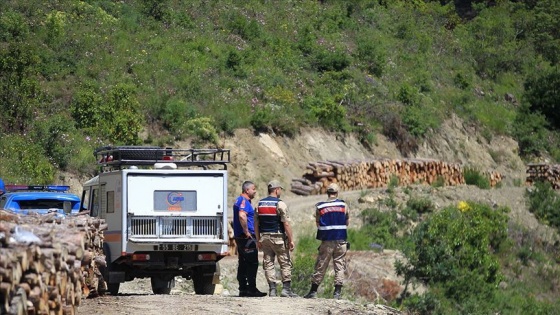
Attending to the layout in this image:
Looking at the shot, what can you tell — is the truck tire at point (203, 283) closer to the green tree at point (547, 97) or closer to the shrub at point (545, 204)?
the shrub at point (545, 204)

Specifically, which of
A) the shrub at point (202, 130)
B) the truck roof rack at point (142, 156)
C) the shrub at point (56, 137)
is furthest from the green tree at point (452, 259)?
the truck roof rack at point (142, 156)

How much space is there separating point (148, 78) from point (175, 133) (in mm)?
3574

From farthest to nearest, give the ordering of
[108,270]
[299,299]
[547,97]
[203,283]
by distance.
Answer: [547,97], [203,283], [108,270], [299,299]

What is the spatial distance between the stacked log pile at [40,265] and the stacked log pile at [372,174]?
2306 cm

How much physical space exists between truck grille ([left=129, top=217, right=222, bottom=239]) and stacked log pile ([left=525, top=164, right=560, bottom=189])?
3322cm

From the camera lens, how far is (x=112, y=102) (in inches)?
1410

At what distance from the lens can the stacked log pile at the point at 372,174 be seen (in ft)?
125

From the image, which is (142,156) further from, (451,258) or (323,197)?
(323,197)

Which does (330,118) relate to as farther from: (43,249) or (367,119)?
(43,249)

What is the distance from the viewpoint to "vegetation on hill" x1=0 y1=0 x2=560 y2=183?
35.3 meters

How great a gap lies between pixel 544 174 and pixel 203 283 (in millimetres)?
33624

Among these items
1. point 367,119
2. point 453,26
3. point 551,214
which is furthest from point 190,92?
point 453,26

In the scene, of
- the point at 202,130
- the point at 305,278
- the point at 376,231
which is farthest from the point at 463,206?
the point at 305,278

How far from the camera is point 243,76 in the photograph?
143 feet
